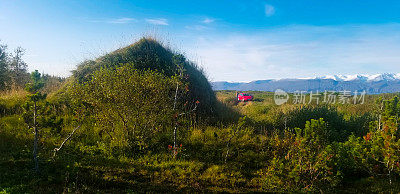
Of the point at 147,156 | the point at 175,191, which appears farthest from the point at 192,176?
the point at 147,156

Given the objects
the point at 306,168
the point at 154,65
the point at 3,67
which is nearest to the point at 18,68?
the point at 3,67

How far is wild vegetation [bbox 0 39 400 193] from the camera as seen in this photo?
17.1ft

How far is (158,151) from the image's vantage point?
7.33 metres

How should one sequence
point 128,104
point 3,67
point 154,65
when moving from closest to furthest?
point 128,104 < point 154,65 < point 3,67

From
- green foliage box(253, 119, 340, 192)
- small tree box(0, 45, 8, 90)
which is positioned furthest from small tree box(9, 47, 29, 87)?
green foliage box(253, 119, 340, 192)

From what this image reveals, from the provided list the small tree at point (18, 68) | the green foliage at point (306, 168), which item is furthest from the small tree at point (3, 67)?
the green foliage at point (306, 168)

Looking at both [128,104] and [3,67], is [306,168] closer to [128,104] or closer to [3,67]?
[128,104]

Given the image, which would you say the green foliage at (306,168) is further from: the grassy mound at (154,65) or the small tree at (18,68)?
the small tree at (18,68)

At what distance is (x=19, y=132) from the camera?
783 centimetres

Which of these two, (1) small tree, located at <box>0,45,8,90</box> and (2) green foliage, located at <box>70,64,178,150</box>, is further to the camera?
(1) small tree, located at <box>0,45,8,90</box>

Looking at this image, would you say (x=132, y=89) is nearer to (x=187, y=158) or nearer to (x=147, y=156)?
(x=147, y=156)

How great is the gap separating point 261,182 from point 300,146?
148 cm

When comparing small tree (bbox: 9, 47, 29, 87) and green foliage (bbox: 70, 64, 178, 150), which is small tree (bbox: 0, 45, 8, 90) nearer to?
small tree (bbox: 9, 47, 29, 87)

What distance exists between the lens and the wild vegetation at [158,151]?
522cm
